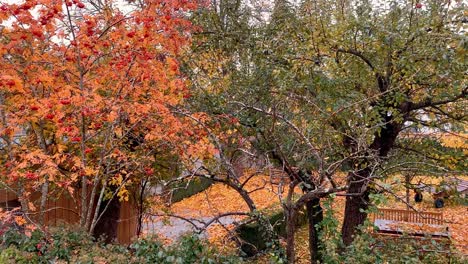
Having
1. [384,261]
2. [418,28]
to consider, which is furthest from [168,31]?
[384,261]

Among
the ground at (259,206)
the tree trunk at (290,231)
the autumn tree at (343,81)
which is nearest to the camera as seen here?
the tree trunk at (290,231)

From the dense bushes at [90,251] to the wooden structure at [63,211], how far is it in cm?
44

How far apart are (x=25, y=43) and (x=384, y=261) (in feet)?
13.9

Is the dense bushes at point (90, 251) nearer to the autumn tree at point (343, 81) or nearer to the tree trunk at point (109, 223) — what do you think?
the autumn tree at point (343, 81)

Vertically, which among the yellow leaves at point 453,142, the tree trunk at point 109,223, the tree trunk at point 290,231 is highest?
the yellow leaves at point 453,142

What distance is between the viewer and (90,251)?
138 inches

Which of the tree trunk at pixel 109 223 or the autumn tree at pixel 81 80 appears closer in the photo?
the autumn tree at pixel 81 80

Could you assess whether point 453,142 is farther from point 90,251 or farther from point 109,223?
point 109,223

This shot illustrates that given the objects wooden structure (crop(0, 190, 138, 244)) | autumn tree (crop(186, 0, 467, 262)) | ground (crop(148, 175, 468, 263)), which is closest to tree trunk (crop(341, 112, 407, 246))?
autumn tree (crop(186, 0, 467, 262))

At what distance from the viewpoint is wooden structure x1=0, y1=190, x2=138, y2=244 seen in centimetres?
575

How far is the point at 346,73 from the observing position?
5.29m

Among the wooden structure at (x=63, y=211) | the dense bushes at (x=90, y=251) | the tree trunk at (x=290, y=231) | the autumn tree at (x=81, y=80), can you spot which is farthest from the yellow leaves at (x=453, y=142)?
the wooden structure at (x=63, y=211)

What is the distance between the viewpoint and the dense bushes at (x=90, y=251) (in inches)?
125

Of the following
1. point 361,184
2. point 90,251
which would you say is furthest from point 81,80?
point 361,184
